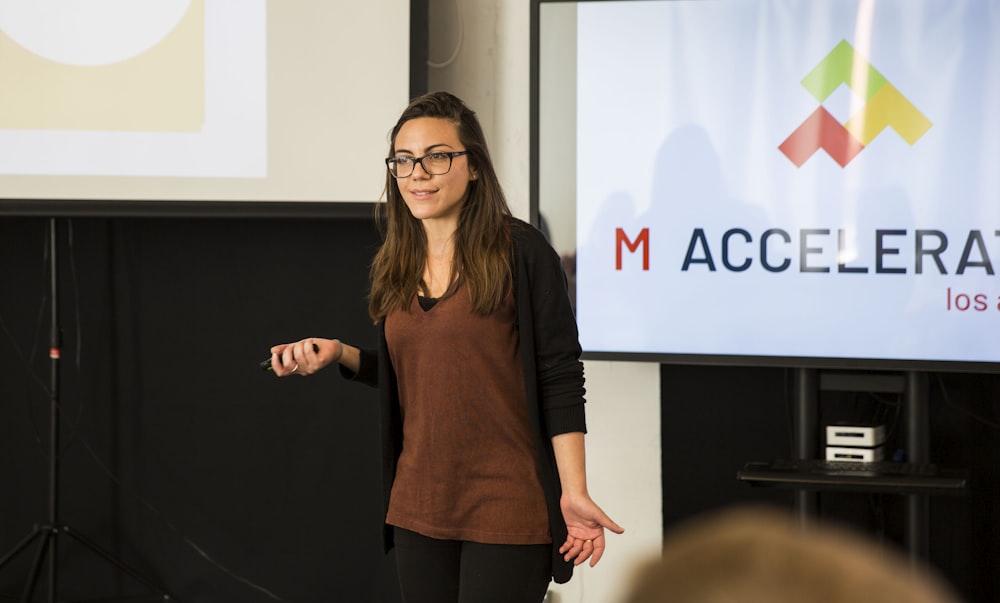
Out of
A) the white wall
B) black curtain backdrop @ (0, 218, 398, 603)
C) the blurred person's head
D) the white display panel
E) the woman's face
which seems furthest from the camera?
black curtain backdrop @ (0, 218, 398, 603)

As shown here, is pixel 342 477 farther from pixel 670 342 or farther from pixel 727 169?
pixel 727 169

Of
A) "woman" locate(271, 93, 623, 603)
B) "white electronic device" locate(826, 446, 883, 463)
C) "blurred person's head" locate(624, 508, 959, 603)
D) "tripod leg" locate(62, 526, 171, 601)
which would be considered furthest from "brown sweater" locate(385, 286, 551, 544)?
"tripod leg" locate(62, 526, 171, 601)

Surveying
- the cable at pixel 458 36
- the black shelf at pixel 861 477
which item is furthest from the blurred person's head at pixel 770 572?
the cable at pixel 458 36

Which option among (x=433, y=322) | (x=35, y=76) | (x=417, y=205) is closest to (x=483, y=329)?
(x=433, y=322)

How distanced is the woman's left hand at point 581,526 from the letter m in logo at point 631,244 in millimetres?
1219

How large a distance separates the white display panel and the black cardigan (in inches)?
51.2

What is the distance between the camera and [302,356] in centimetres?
189

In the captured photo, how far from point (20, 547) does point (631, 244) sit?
193 cm

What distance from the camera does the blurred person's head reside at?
454 millimetres

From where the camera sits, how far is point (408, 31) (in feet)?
10.2

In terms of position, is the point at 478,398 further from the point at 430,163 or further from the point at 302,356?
the point at 430,163

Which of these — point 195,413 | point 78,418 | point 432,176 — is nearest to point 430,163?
point 432,176

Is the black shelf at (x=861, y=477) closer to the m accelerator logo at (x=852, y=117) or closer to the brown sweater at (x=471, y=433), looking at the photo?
the m accelerator logo at (x=852, y=117)

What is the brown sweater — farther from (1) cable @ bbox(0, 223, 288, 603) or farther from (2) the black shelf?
(1) cable @ bbox(0, 223, 288, 603)
